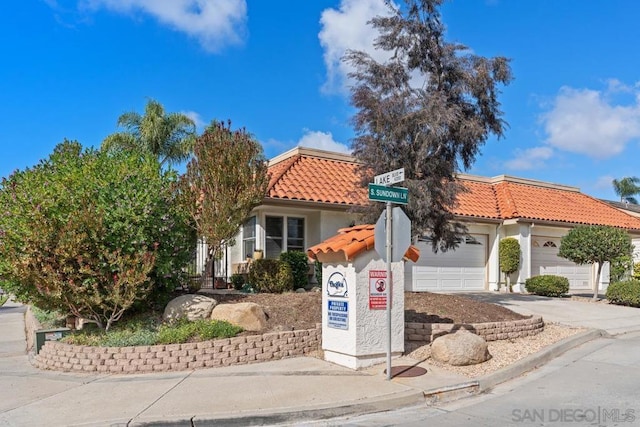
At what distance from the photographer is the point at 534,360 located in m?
9.18

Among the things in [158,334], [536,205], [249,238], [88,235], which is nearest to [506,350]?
[158,334]

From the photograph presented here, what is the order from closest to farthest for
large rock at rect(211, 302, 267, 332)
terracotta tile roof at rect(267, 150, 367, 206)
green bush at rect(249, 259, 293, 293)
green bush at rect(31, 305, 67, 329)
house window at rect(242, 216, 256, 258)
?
large rock at rect(211, 302, 267, 332) < green bush at rect(31, 305, 67, 329) < green bush at rect(249, 259, 293, 293) < terracotta tile roof at rect(267, 150, 367, 206) < house window at rect(242, 216, 256, 258)

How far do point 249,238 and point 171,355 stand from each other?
332 inches

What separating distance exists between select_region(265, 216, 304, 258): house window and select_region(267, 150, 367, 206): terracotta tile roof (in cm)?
112

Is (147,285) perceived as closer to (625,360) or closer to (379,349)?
(379,349)

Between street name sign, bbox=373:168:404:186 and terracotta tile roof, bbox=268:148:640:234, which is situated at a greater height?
terracotta tile roof, bbox=268:148:640:234

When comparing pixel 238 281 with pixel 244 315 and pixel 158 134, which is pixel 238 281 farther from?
pixel 158 134

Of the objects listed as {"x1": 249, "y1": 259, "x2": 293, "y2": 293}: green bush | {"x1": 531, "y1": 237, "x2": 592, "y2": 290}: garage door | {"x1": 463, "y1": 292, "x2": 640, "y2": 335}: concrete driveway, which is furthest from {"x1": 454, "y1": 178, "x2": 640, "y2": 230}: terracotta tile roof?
{"x1": 249, "y1": 259, "x2": 293, "y2": 293}: green bush

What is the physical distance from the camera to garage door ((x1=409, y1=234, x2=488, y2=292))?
19359mm

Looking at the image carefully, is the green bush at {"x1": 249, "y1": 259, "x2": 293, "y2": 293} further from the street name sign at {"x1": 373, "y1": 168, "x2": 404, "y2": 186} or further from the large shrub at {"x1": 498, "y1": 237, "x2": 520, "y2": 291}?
the large shrub at {"x1": 498, "y1": 237, "x2": 520, "y2": 291}

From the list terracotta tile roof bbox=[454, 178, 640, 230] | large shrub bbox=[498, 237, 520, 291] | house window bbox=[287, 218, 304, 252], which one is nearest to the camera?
house window bbox=[287, 218, 304, 252]

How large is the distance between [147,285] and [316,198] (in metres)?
6.92

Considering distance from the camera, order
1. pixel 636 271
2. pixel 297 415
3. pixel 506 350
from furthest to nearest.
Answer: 1. pixel 636 271
2. pixel 506 350
3. pixel 297 415

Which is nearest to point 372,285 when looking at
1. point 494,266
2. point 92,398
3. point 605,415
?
point 605,415
